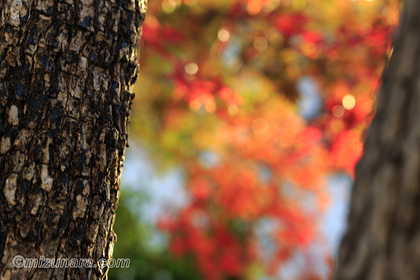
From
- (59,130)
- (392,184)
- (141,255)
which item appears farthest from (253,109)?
(392,184)

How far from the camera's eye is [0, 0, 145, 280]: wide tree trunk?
1.66 m

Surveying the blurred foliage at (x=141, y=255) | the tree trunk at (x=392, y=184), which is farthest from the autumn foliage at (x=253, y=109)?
the tree trunk at (x=392, y=184)

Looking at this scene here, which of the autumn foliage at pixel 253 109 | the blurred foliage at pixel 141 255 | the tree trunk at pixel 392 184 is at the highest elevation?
the autumn foliage at pixel 253 109

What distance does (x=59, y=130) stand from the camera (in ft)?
5.64

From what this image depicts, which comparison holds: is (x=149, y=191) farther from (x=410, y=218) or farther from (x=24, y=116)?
(x=410, y=218)

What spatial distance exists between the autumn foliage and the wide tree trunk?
2125 millimetres

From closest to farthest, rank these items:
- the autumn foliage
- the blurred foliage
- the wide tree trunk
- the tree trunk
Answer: the tree trunk → the wide tree trunk → the autumn foliage → the blurred foliage

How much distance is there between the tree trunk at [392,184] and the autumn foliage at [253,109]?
208 cm

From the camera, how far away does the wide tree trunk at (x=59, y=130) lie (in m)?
1.66

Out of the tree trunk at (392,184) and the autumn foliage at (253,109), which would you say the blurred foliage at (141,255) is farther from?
the tree trunk at (392,184)

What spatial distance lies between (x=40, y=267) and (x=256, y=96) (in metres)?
4.99

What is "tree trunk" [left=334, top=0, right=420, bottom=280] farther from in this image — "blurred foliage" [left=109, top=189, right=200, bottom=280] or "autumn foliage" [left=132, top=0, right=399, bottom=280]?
"blurred foliage" [left=109, top=189, right=200, bottom=280]

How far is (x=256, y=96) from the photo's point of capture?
647 centimetres

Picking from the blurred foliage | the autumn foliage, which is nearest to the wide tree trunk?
the autumn foliage
